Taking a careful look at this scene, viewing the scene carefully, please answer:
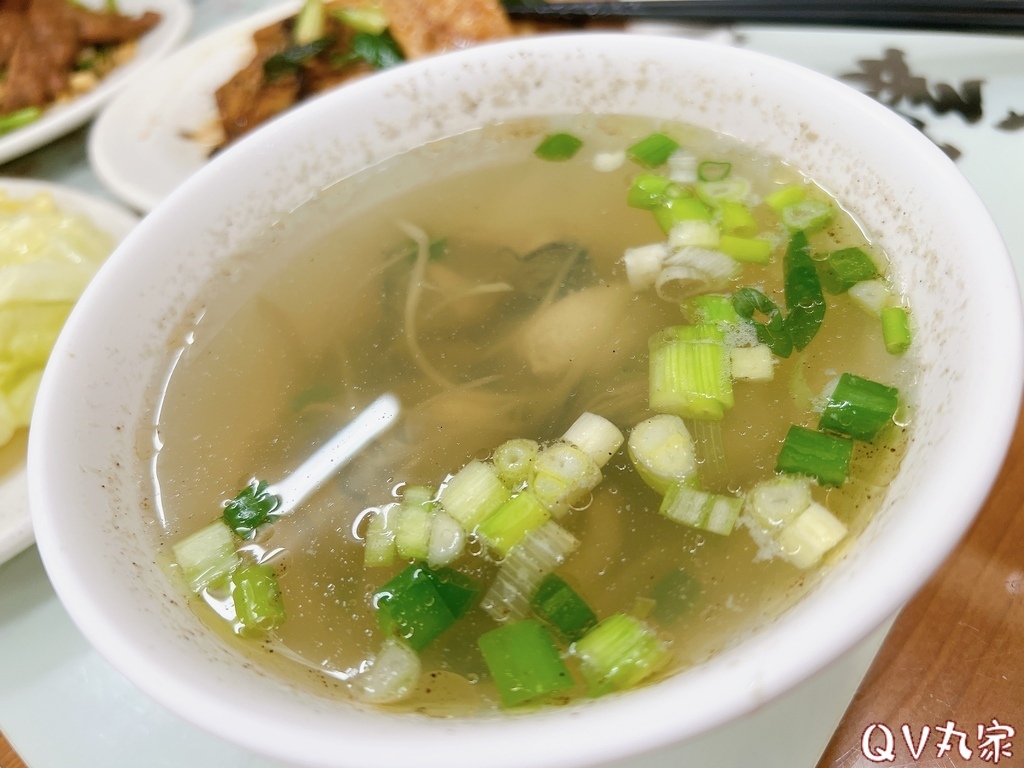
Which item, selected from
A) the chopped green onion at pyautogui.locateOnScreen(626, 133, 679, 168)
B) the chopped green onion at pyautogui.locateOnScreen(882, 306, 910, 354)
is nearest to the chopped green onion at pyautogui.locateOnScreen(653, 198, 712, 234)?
the chopped green onion at pyautogui.locateOnScreen(626, 133, 679, 168)

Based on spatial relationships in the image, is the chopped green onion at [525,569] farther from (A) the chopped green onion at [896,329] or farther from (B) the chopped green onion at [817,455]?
(A) the chopped green onion at [896,329]

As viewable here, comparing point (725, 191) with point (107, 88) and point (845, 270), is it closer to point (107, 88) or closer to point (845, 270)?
point (845, 270)

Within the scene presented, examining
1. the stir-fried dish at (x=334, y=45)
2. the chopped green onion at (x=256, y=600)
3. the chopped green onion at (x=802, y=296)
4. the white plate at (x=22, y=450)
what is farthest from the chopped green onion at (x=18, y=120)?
the chopped green onion at (x=802, y=296)

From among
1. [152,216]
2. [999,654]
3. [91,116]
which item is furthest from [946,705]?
[91,116]

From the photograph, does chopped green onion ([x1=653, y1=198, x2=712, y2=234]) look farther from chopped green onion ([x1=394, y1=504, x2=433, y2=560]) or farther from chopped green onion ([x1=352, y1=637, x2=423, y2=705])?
chopped green onion ([x1=352, y1=637, x2=423, y2=705])

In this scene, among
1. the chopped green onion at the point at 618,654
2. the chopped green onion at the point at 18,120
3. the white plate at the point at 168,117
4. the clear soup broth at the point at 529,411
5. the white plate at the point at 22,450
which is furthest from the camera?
the chopped green onion at the point at 18,120

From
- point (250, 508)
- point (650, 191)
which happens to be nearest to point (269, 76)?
point (650, 191)

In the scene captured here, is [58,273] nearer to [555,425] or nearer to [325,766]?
[555,425]
